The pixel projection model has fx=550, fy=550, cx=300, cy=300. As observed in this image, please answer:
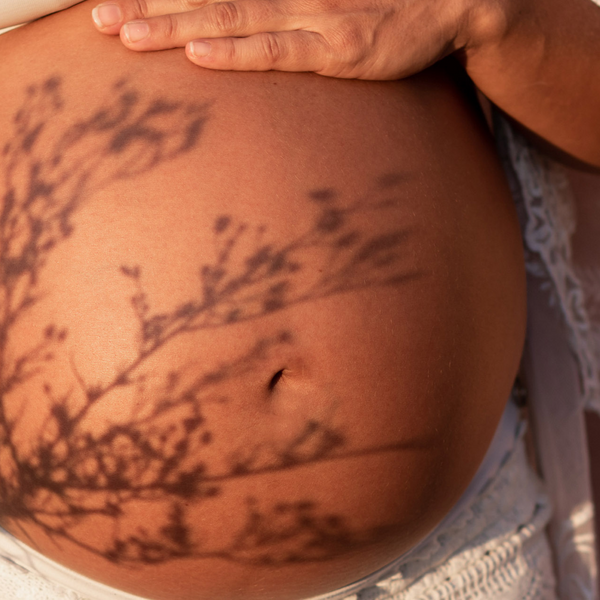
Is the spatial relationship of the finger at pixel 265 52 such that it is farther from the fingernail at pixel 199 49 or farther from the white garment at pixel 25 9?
the white garment at pixel 25 9

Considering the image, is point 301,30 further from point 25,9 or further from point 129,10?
point 25,9

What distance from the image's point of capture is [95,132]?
1.83ft

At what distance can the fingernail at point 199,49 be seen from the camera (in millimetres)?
574

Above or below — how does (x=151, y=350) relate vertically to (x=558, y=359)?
above

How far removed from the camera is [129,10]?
597mm

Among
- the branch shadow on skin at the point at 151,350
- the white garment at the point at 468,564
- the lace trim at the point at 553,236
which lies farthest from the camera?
the lace trim at the point at 553,236

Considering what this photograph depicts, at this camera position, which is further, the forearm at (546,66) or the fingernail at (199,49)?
the forearm at (546,66)

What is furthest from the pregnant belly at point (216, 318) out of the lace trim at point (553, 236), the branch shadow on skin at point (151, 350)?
the lace trim at point (553, 236)

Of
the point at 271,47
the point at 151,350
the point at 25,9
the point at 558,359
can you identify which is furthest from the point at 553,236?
the point at 25,9

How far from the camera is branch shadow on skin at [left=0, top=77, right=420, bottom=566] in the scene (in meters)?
0.53

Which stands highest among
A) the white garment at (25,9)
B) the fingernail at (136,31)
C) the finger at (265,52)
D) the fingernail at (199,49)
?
the white garment at (25,9)

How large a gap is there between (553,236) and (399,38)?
0.42 metres

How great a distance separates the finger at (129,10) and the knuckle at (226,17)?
40 millimetres

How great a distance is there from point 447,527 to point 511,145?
1.90ft
